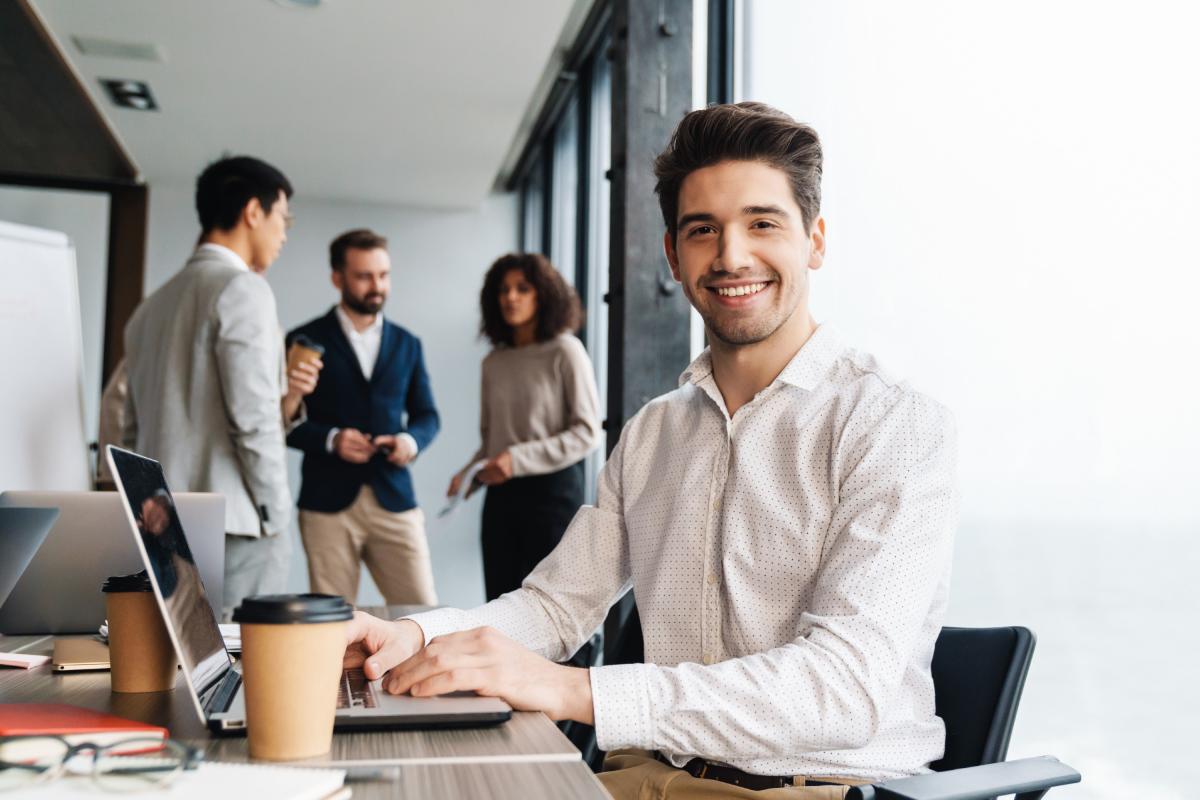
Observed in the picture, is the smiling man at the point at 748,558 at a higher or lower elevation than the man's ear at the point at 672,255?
lower

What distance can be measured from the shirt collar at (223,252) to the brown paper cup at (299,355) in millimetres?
345

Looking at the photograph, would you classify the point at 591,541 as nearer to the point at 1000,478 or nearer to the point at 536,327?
the point at 1000,478

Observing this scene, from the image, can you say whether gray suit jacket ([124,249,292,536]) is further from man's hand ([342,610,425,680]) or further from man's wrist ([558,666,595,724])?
man's wrist ([558,666,595,724])

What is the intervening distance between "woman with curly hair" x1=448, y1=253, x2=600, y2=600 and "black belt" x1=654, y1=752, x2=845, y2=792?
2340 millimetres

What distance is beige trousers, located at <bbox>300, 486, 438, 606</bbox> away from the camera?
375 cm

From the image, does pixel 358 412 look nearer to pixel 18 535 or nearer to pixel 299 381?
pixel 299 381

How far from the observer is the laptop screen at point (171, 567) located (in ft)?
2.88

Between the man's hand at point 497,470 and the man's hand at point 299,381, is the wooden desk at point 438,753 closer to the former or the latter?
the man's hand at point 299,381

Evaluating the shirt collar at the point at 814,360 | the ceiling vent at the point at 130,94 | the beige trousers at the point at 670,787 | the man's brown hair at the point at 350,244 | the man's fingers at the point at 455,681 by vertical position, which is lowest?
the beige trousers at the point at 670,787

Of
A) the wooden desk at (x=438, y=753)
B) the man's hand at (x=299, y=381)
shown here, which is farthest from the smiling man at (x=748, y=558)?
the man's hand at (x=299, y=381)

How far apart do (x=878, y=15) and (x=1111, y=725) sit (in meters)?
1.58

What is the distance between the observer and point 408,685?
1.08 m

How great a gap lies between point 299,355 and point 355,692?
2.29 meters

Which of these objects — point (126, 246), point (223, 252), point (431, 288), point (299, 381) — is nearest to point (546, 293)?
point (299, 381)
